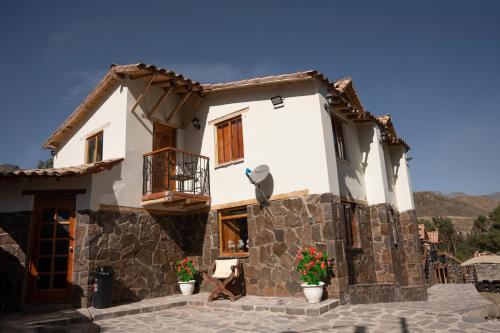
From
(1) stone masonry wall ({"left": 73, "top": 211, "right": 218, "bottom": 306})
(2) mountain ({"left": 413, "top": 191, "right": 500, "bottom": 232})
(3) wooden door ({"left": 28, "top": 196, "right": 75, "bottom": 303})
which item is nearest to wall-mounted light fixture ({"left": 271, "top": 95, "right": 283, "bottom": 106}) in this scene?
(1) stone masonry wall ({"left": 73, "top": 211, "right": 218, "bottom": 306})

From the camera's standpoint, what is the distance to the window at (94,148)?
10.9m

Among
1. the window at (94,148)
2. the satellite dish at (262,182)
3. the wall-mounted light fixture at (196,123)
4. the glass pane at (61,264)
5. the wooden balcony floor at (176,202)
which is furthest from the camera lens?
the wall-mounted light fixture at (196,123)

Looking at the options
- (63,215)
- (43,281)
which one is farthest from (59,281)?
(63,215)

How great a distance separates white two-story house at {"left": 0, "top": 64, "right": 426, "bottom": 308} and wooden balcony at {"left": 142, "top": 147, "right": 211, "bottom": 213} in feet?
0.14

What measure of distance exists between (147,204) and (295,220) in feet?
13.3

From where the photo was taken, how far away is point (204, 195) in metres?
10.1

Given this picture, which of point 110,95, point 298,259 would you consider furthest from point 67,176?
point 298,259

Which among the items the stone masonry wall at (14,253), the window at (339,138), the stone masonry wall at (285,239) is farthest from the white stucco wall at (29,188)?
the window at (339,138)

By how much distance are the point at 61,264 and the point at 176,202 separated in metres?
3.11

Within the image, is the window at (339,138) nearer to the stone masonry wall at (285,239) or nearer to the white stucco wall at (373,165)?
the white stucco wall at (373,165)

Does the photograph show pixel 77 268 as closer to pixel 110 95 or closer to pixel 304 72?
pixel 110 95

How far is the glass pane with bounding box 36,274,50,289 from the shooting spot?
26.6ft

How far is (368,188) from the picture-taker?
37.2 feet

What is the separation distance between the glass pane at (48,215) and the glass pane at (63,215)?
14 centimetres
